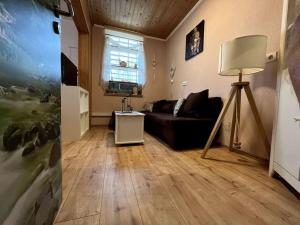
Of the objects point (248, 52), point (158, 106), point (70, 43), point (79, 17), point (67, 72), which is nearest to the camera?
point (248, 52)

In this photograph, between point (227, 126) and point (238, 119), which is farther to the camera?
point (227, 126)

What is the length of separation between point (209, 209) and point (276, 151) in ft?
2.74

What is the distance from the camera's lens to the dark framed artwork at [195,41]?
299cm

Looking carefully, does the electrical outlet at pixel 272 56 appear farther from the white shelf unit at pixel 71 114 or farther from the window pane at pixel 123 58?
the window pane at pixel 123 58

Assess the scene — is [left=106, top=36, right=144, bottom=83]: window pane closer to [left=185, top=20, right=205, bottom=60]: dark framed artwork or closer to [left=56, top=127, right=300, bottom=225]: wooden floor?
[left=185, top=20, right=205, bottom=60]: dark framed artwork

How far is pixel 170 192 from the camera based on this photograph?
1130mm

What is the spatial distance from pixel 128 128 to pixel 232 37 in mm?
1990

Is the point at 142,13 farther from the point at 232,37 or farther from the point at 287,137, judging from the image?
the point at 287,137

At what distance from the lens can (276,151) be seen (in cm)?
133

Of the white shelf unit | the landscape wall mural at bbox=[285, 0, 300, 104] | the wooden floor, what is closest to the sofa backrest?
the wooden floor

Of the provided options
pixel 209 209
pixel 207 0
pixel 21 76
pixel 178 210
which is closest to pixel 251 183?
pixel 209 209

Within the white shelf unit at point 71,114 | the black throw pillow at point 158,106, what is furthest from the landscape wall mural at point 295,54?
the black throw pillow at point 158,106

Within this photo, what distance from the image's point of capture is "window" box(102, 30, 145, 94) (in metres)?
4.12

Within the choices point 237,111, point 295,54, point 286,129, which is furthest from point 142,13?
point 286,129
